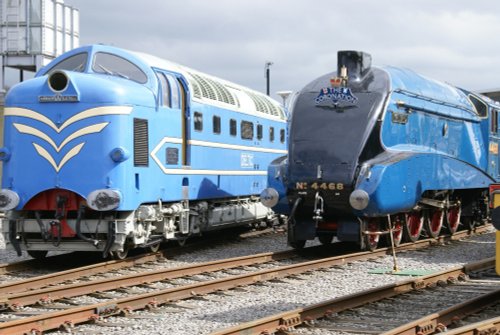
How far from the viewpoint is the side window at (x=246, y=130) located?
57.5 feet

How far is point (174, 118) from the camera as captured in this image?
45.1 feet

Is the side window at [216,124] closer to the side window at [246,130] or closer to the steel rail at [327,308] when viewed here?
the side window at [246,130]

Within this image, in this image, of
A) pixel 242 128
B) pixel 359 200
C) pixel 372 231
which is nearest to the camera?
pixel 359 200

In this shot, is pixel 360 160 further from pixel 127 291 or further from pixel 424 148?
pixel 127 291

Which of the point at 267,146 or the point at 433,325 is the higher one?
the point at 267,146

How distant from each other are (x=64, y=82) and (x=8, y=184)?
1.91 metres

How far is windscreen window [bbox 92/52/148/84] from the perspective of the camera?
13.1 metres

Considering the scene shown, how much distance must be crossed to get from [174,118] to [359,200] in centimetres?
364

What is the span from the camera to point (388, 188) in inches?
527

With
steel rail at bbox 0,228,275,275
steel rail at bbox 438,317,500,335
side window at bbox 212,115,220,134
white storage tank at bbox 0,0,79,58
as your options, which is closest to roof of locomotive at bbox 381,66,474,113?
side window at bbox 212,115,220,134

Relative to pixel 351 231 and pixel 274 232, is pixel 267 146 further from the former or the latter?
pixel 351 231

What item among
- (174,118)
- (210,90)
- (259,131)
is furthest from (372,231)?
(259,131)

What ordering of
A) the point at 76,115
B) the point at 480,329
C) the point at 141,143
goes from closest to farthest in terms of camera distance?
the point at 480,329, the point at 76,115, the point at 141,143

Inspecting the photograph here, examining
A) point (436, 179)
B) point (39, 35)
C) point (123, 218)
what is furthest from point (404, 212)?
point (39, 35)
